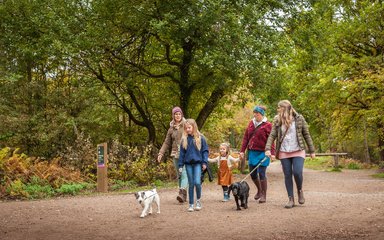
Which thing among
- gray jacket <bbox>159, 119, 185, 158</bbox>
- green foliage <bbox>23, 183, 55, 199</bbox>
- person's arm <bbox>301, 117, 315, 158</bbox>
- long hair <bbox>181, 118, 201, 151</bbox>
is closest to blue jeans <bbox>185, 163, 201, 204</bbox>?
long hair <bbox>181, 118, 201, 151</bbox>

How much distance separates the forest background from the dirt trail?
4674 millimetres

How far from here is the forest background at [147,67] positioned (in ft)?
51.0

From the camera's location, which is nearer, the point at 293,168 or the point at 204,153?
the point at 293,168

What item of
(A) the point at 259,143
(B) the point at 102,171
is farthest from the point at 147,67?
(A) the point at 259,143

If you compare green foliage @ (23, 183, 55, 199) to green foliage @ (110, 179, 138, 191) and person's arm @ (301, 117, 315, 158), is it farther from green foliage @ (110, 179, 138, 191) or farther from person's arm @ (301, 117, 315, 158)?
person's arm @ (301, 117, 315, 158)

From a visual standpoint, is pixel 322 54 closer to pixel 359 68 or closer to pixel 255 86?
pixel 359 68

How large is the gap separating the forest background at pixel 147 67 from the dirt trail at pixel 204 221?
15.3 feet

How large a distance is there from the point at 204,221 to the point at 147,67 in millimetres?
13757

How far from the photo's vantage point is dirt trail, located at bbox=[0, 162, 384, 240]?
6.27m

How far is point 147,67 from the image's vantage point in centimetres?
2028

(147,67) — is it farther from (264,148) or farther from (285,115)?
(285,115)

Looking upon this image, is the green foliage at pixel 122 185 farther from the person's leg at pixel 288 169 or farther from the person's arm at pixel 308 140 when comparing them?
the person's arm at pixel 308 140

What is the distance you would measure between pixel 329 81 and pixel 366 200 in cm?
1295

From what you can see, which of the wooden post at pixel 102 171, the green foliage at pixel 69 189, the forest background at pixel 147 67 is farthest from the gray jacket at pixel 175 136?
the forest background at pixel 147 67
